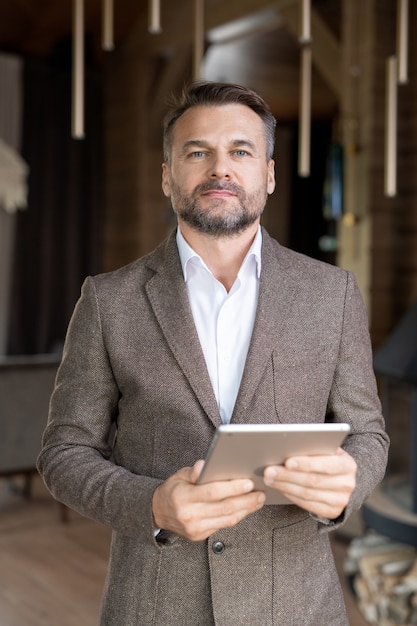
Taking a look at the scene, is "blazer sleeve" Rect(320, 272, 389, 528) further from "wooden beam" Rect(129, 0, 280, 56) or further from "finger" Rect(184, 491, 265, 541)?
"wooden beam" Rect(129, 0, 280, 56)

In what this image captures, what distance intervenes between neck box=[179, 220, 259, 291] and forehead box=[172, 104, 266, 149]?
158 millimetres

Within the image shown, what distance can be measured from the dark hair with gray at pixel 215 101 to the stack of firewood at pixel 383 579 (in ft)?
7.14

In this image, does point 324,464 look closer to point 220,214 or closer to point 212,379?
point 212,379

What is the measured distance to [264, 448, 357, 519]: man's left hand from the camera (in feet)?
3.72

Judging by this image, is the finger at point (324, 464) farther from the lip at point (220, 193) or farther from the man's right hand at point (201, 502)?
the lip at point (220, 193)

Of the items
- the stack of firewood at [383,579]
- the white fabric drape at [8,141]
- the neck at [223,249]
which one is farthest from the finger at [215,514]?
the white fabric drape at [8,141]

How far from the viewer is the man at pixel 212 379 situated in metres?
1.37

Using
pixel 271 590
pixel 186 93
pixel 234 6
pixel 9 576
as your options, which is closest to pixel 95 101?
pixel 234 6

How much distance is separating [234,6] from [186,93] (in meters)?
4.24

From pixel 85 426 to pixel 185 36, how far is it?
5009 millimetres

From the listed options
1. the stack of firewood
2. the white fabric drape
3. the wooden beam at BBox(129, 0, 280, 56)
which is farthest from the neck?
the white fabric drape

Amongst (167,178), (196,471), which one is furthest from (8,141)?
(196,471)

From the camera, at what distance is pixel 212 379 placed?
143 cm

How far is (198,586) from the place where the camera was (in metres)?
1.37
